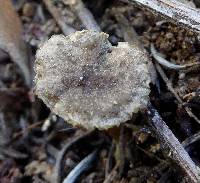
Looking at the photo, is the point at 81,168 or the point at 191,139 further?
the point at 81,168

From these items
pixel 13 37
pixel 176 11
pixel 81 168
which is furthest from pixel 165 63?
pixel 13 37

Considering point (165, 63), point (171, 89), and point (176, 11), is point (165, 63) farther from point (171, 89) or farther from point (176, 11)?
point (176, 11)

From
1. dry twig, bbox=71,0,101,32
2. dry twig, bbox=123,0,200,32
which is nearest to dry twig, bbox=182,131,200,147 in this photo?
dry twig, bbox=123,0,200,32

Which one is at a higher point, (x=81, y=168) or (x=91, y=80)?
(x=91, y=80)

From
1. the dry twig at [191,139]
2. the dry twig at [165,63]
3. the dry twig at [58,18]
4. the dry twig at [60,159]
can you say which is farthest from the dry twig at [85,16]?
the dry twig at [191,139]

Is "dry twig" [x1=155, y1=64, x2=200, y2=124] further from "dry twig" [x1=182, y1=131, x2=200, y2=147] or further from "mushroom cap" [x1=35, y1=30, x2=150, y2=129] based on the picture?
"mushroom cap" [x1=35, y1=30, x2=150, y2=129]

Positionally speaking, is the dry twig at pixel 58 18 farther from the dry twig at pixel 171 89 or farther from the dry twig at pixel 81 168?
the dry twig at pixel 81 168
